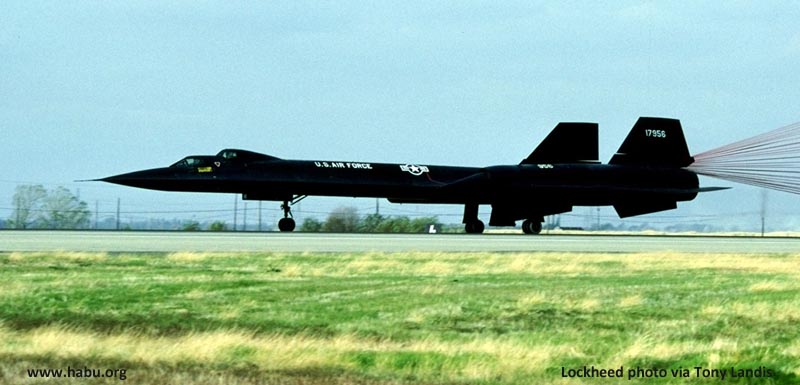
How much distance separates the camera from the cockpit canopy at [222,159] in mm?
43312

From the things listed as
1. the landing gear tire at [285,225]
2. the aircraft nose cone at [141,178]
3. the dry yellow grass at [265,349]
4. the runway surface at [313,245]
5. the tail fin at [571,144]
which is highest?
the tail fin at [571,144]

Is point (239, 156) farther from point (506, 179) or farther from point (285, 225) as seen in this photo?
point (506, 179)

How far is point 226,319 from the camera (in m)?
13.2

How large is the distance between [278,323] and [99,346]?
267 centimetres

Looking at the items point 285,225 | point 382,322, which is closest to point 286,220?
point 285,225

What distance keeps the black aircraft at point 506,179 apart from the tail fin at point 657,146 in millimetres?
49

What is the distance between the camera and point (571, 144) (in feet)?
166

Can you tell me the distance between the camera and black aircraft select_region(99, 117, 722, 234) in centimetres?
4362

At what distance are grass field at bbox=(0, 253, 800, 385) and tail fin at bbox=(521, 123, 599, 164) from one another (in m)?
28.7

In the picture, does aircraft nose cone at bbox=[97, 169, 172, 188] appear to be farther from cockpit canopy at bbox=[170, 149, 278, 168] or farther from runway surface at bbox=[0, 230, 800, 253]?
runway surface at bbox=[0, 230, 800, 253]
